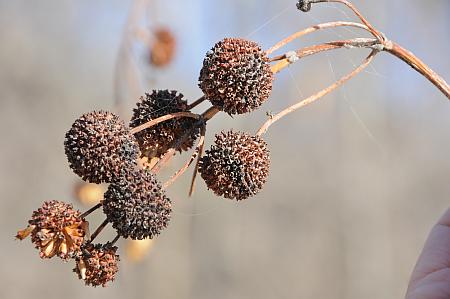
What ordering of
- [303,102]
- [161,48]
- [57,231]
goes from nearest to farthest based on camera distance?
[57,231] → [303,102] → [161,48]

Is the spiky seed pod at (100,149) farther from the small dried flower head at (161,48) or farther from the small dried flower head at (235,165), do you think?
the small dried flower head at (161,48)

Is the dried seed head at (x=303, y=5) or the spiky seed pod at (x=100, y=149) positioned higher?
the dried seed head at (x=303, y=5)

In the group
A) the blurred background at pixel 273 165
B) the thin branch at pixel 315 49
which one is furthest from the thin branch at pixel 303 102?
the blurred background at pixel 273 165

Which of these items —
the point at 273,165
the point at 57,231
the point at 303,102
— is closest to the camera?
the point at 57,231

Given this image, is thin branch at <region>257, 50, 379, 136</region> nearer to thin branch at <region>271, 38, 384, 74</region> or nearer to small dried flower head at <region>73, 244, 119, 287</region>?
thin branch at <region>271, 38, 384, 74</region>

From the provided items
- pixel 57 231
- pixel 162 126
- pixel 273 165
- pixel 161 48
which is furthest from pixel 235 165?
pixel 273 165

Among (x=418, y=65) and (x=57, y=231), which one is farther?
(x=418, y=65)

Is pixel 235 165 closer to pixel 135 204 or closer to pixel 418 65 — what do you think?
pixel 135 204
